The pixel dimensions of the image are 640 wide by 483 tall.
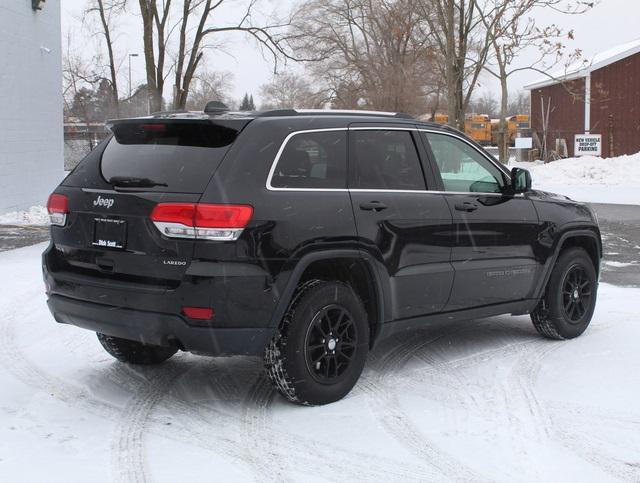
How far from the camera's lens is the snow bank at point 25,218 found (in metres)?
15.5

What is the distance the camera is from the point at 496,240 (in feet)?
19.2

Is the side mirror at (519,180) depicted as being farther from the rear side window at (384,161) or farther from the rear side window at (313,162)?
the rear side window at (313,162)

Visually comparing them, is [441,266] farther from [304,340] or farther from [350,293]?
[304,340]

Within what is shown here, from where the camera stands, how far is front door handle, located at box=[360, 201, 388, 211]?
4.93 metres

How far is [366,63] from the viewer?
4566cm

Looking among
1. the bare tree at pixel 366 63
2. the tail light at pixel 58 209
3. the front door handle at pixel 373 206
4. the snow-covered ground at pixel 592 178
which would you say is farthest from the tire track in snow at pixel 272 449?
the bare tree at pixel 366 63

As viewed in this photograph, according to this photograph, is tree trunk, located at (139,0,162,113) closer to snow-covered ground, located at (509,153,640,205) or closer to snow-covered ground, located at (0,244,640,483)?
snow-covered ground, located at (509,153,640,205)

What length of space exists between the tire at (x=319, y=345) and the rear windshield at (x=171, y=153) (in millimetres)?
924

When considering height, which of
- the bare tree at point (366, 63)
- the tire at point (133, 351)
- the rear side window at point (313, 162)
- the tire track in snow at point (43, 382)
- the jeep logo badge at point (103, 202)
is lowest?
the tire track in snow at point (43, 382)

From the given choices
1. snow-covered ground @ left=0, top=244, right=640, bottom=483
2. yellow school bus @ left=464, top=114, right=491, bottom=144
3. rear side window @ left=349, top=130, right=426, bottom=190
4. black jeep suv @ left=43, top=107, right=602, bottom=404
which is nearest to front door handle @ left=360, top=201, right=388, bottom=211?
black jeep suv @ left=43, top=107, right=602, bottom=404

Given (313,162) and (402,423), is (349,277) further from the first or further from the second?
(402,423)

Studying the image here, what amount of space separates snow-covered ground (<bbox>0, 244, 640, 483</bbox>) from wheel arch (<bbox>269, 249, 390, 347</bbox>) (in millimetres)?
550

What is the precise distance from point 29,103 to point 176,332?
14.2m

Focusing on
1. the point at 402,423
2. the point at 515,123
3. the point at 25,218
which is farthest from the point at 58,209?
the point at 515,123
